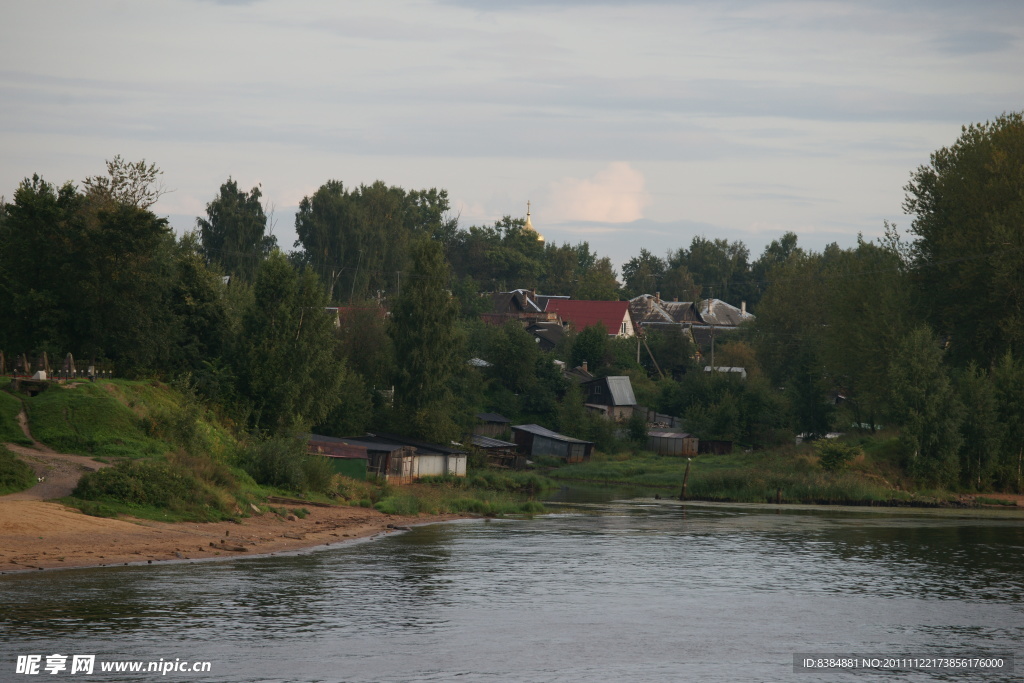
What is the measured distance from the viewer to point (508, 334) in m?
97.8

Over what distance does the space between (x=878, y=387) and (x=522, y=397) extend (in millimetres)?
33396

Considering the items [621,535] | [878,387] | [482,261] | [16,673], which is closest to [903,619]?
[621,535]

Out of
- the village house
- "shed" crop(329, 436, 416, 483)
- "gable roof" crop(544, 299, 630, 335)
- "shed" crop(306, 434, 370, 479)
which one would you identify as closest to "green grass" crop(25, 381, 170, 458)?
"shed" crop(306, 434, 370, 479)

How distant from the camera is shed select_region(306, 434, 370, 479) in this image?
55381mm

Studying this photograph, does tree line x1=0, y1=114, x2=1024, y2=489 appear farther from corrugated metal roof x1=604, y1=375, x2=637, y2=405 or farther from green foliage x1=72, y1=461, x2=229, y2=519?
green foliage x1=72, y1=461, x2=229, y2=519

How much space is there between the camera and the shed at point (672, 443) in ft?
287

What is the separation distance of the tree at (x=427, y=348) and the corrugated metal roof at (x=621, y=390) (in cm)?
2460

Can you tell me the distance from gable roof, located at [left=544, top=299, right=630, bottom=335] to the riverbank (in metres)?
87.7

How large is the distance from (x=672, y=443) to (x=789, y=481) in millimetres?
21708

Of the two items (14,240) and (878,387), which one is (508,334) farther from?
(14,240)

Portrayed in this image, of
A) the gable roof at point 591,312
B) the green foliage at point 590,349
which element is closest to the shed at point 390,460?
the green foliage at point 590,349

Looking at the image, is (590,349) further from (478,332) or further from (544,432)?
(544,432)

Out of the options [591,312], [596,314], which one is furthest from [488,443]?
[591,312]

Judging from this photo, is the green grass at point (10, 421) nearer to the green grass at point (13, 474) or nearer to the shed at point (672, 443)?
the green grass at point (13, 474)
